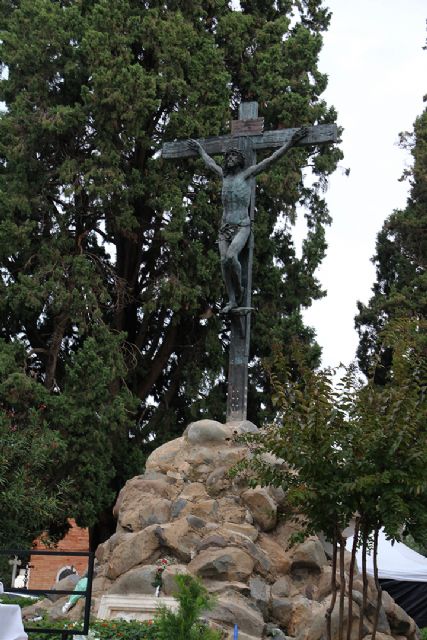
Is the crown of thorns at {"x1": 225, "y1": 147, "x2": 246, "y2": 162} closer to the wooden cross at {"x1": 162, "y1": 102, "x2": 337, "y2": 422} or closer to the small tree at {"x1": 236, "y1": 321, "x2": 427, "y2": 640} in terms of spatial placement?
the wooden cross at {"x1": 162, "y1": 102, "x2": 337, "y2": 422}

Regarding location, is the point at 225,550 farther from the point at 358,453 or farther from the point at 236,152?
the point at 236,152

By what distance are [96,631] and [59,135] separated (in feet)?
36.4

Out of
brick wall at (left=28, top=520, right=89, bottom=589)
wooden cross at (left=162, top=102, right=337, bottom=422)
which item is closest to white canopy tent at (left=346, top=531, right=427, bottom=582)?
wooden cross at (left=162, top=102, right=337, bottom=422)

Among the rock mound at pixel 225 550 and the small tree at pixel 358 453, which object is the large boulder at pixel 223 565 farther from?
the small tree at pixel 358 453

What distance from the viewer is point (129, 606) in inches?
386

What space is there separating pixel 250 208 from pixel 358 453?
5162 mm

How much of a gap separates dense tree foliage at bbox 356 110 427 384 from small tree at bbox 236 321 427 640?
532 inches

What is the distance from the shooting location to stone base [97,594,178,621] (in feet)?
31.6

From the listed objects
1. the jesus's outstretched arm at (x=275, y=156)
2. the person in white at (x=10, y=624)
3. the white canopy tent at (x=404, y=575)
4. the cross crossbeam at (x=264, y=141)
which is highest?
the cross crossbeam at (x=264, y=141)

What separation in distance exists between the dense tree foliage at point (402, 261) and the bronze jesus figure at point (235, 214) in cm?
992

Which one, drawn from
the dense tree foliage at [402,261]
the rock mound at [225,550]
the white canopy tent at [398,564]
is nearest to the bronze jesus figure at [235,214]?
the rock mound at [225,550]

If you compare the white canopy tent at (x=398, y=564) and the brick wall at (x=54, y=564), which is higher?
the white canopy tent at (x=398, y=564)

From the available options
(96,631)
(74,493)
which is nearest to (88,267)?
(74,493)

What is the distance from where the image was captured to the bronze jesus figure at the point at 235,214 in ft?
39.1
